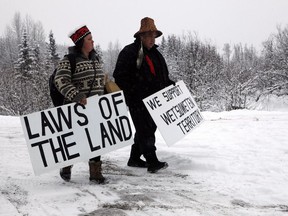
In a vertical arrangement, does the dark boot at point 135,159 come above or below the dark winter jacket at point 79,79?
below

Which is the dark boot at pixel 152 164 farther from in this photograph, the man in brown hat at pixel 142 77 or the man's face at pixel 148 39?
the man's face at pixel 148 39

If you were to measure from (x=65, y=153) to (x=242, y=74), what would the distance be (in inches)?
1331

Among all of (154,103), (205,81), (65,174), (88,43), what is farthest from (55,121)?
(205,81)

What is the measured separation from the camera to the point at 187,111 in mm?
5477

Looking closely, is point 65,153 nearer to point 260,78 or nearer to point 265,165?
point 265,165

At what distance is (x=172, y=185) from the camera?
13.5ft

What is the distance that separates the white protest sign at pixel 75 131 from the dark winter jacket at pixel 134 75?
40cm

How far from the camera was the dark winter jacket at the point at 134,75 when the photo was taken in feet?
15.1

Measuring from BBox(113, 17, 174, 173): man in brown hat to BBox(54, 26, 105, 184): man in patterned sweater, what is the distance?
1.68 ft

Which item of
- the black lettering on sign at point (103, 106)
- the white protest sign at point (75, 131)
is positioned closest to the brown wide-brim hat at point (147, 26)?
the white protest sign at point (75, 131)

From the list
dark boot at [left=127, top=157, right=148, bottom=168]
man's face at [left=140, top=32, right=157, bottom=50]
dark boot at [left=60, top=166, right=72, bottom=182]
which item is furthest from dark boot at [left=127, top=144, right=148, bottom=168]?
man's face at [left=140, top=32, right=157, bottom=50]

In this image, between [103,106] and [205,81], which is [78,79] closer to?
[103,106]

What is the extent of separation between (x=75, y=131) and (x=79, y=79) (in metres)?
0.62

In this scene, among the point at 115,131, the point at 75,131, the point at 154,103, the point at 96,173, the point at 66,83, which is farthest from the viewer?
the point at 154,103
